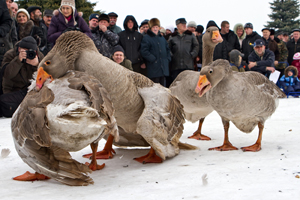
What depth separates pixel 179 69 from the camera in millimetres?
9500

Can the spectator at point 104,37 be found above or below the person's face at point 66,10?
below

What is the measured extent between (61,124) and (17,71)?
5.11 metres

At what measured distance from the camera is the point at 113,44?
778 centimetres

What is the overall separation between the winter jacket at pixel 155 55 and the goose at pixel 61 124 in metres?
5.83

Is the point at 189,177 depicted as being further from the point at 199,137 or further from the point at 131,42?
the point at 131,42

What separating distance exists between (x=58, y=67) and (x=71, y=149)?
3.06ft

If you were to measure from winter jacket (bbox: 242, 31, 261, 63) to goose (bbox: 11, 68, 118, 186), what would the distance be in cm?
976

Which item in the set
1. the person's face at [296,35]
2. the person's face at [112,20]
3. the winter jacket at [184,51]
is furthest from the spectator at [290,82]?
the person's face at [112,20]

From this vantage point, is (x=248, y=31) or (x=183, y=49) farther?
(x=248, y=31)

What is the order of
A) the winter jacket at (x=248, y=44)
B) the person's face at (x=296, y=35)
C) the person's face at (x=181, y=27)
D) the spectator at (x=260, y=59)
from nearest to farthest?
the person's face at (x=181, y=27) < the spectator at (x=260, y=59) < the winter jacket at (x=248, y=44) < the person's face at (x=296, y=35)

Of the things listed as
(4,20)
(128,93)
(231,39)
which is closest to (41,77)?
(128,93)

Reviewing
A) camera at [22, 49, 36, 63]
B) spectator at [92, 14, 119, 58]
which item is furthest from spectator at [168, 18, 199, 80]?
camera at [22, 49, 36, 63]

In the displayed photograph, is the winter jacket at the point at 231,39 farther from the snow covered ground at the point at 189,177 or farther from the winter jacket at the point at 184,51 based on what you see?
the snow covered ground at the point at 189,177

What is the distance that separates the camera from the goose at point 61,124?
252cm
